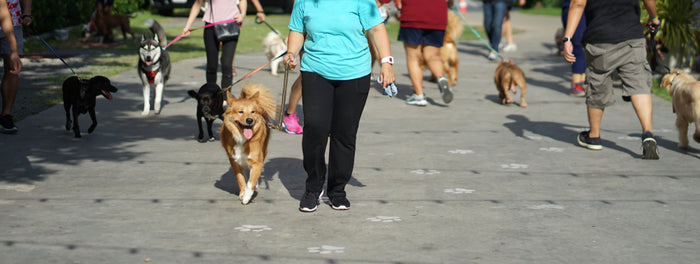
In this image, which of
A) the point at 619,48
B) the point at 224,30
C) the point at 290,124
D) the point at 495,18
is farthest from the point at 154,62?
the point at 495,18

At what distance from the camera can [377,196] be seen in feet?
19.1

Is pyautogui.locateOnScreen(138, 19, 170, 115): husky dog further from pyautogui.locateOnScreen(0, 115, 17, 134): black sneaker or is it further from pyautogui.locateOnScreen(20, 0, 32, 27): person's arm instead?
pyautogui.locateOnScreen(0, 115, 17, 134): black sneaker

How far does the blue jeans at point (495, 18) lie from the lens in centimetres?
1578

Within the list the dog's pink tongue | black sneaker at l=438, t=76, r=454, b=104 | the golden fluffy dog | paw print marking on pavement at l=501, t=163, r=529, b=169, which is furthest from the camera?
the golden fluffy dog

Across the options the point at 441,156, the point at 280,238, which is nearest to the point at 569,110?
the point at 441,156

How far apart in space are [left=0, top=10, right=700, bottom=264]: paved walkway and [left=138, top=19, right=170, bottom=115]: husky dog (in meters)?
0.32

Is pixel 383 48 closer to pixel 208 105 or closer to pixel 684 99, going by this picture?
pixel 208 105

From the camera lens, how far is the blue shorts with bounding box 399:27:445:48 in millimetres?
10129

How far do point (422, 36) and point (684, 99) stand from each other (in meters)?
3.85

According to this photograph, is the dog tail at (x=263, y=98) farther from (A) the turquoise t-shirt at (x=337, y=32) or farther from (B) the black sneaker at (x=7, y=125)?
(B) the black sneaker at (x=7, y=125)

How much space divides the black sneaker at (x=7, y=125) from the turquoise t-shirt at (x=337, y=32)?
425 centimetres

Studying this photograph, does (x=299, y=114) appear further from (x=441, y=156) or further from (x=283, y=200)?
(x=283, y=200)

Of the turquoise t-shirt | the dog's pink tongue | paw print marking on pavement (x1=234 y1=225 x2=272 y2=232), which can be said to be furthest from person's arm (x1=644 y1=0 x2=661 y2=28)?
paw print marking on pavement (x1=234 y1=225 x2=272 y2=232)

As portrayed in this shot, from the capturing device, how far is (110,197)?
223 inches
